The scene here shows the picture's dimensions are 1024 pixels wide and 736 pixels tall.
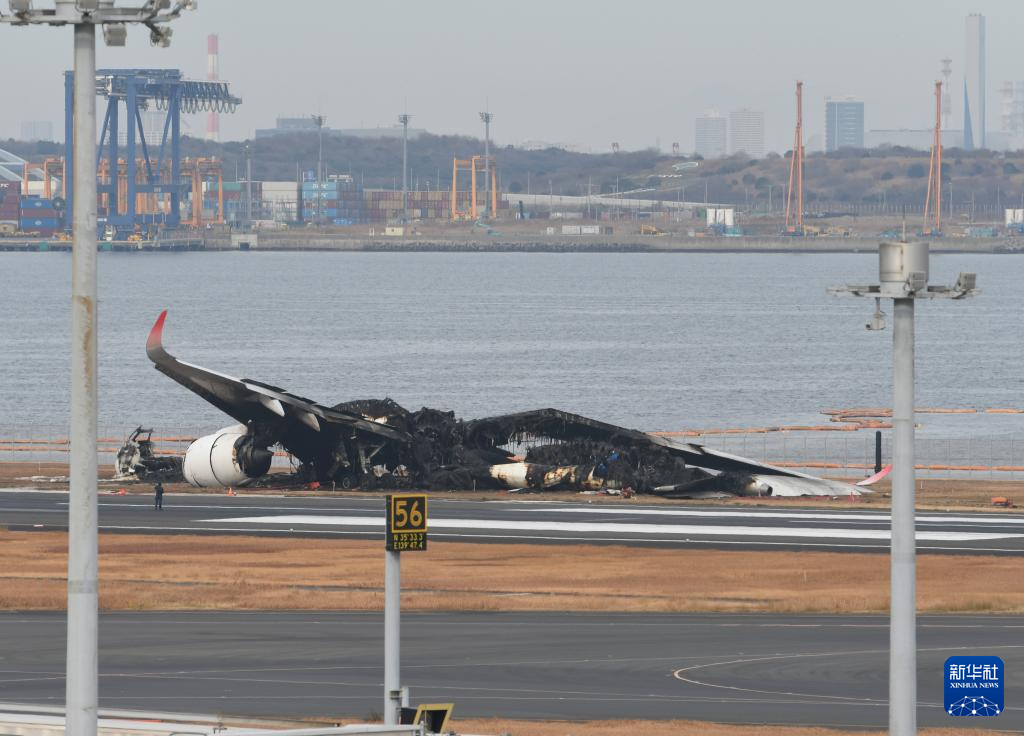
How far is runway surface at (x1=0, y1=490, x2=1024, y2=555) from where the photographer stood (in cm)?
7156

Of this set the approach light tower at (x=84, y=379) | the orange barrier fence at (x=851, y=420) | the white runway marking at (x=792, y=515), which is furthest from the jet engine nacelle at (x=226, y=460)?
the approach light tower at (x=84, y=379)

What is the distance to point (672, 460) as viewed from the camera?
90.8 metres

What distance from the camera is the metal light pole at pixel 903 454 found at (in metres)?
26.3

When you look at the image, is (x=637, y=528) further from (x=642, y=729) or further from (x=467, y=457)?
(x=642, y=729)

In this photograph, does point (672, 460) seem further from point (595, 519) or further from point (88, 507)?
point (88, 507)

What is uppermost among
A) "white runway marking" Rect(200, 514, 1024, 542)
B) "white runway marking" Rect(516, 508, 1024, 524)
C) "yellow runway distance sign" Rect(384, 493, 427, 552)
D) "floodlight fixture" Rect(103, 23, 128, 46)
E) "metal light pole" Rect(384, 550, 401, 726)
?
"floodlight fixture" Rect(103, 23, 128, 46)

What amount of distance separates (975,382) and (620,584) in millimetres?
137339

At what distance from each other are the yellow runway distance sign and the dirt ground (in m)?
53.3

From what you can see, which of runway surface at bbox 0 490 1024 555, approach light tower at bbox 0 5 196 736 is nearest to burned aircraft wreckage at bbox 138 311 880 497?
runway surface at bbox 0 490 1024 555

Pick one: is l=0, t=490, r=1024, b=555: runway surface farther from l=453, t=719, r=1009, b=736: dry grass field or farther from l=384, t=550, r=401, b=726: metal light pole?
l=384, t=550, r=401, b=726: metal light pole

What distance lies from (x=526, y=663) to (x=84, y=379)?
2237 centimetres

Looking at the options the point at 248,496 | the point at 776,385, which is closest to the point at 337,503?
the point at 248,496

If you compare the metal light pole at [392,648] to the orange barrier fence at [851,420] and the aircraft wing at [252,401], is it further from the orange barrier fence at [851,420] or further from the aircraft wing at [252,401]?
the orange barrier fence at [851,420]

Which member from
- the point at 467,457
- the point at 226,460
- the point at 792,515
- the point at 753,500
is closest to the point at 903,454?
the point at 792,515
